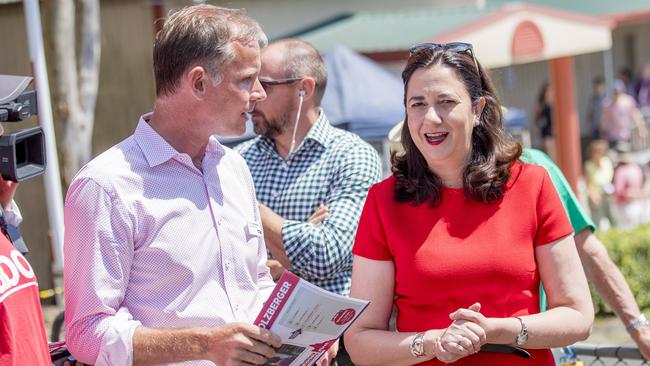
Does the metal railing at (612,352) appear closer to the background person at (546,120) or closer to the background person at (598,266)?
the background person at (598,266)

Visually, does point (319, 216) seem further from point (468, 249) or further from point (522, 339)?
point (522, 339)

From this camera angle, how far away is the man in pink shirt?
2852 mm

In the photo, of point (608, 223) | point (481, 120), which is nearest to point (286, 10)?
point (608, 223)

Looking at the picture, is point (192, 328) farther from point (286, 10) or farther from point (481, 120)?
point (286, 10)

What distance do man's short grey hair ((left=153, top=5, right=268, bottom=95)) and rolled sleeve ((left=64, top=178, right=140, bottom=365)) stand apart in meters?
0.42

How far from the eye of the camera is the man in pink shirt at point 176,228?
2852mm

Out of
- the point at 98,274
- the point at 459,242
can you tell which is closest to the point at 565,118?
the point at 459,242

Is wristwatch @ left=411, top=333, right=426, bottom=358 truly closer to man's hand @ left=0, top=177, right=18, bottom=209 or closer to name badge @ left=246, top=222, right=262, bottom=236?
name badge @ left=246, top=222, right=262, bottom=236

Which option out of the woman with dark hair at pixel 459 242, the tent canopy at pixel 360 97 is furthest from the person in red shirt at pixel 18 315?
the tent canopy at pixel 360 97

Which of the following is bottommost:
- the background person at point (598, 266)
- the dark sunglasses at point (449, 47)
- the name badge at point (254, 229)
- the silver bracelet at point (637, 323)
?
the silver bracelet at point (637, 323)

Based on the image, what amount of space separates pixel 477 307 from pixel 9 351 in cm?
129

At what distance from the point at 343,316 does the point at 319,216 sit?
1.09 meters

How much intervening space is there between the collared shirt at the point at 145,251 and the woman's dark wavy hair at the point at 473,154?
592 mm

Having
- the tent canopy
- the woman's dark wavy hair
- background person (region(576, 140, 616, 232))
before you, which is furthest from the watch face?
background person (region(576, 140, 616, 232))
